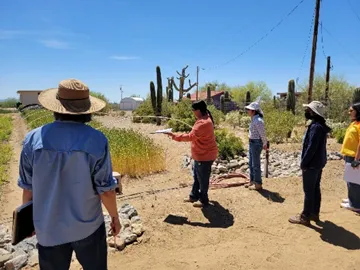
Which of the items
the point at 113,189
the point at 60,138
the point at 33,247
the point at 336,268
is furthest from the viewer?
the point at 33,247

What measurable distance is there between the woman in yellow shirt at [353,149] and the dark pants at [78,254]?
12.6 ft

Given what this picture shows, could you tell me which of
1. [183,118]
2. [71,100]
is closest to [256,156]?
[71,100]

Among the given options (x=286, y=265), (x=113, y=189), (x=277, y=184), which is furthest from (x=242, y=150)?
(x=113, y=189)

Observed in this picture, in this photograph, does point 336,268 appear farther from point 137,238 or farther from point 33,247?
point 33,247

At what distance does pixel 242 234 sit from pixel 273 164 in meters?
4.60

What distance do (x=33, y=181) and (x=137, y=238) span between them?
229 centimetres

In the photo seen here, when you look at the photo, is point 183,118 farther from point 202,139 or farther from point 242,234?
point 242,234

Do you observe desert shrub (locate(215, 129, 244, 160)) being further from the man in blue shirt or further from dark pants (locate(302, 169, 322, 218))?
the man in blue shirt

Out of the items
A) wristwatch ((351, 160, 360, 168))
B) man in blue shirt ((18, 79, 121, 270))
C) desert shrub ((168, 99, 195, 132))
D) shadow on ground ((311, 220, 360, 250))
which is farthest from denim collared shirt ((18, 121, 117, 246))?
desert shrub ((168, 99, 195, 132))

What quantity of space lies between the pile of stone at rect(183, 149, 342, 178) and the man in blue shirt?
19.7 feet

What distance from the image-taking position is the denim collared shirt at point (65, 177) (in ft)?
6.18

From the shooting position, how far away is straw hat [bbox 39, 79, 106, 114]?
1.97m

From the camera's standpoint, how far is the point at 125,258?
11.8ft

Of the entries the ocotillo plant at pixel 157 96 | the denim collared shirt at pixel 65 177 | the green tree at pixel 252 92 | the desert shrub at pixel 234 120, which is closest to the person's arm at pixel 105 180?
the denim collared shirt at pixel 65 177
